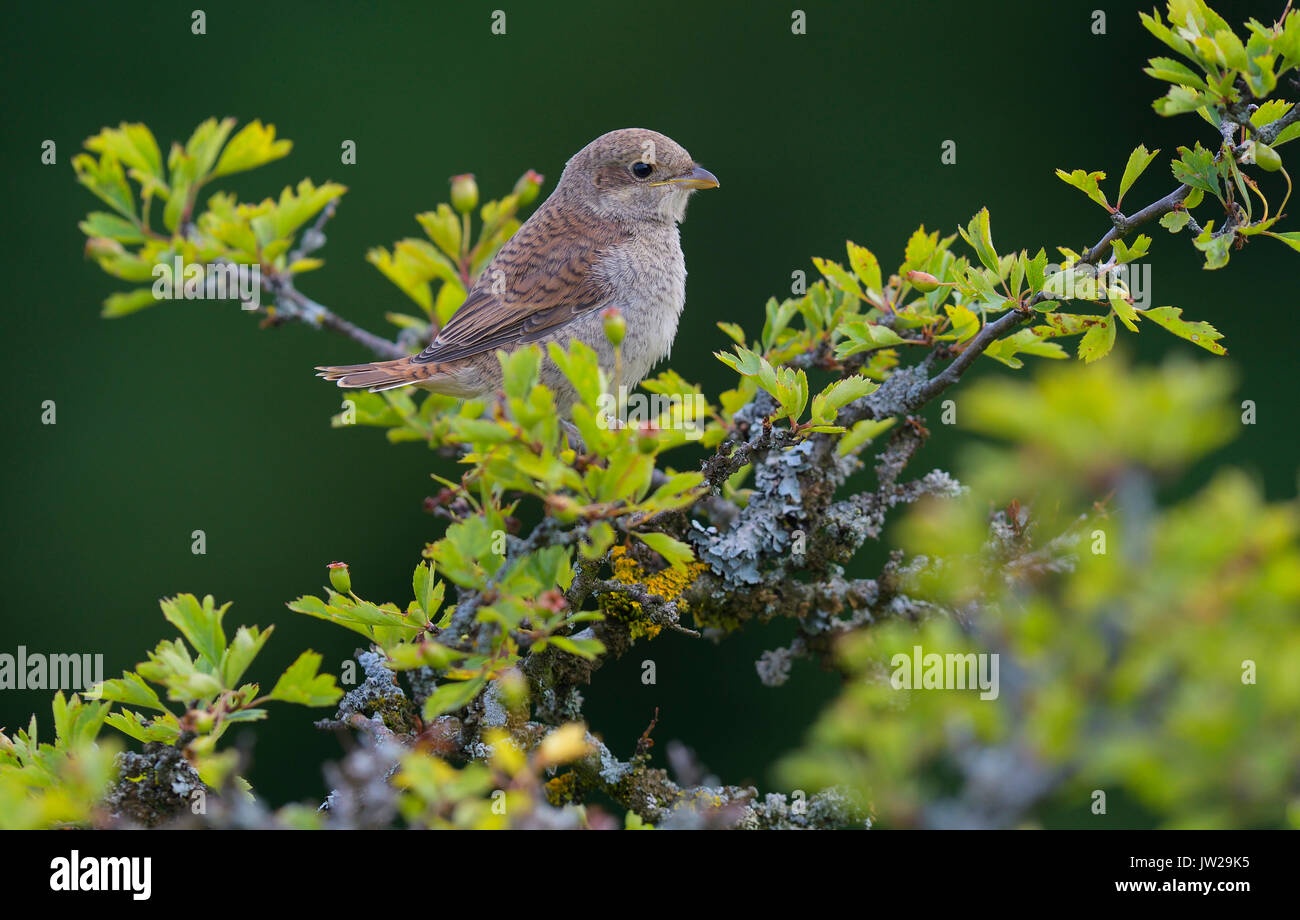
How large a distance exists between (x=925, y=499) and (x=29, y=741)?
170 centimetres

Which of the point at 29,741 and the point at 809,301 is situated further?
the point at 809,301

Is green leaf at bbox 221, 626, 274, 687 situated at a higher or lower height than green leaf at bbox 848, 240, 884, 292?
lower

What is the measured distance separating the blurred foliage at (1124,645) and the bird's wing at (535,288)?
2.32 meters

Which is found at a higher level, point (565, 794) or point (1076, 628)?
point (1076, 628)

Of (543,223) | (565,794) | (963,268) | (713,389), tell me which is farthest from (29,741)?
(713,389)

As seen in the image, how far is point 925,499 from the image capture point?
7.51ft

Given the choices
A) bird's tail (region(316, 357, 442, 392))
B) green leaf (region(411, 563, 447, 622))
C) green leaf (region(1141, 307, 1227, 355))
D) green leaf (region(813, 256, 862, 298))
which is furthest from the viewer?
bird's tail (region(316, 357, 442, 392))

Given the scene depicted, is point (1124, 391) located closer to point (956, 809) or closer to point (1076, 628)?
point (1076, 628)

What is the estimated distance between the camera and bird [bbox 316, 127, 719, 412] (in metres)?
3.03

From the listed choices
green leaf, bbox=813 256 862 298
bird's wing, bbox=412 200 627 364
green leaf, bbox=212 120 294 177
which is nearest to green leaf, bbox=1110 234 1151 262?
green leaf, bbox=813 256 862 298

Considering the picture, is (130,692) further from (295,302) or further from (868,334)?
(868,334)

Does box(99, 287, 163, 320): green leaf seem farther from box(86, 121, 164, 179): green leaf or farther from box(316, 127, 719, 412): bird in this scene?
box(316, 127, 719, 412): bird

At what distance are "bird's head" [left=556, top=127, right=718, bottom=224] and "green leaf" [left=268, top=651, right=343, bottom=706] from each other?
7.51 feet

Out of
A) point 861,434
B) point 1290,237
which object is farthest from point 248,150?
point 1290,237
